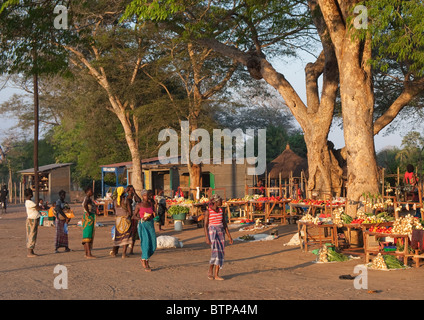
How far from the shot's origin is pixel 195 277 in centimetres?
1093

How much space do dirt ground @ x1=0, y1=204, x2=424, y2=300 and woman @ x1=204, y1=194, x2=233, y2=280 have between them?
0.32 meters

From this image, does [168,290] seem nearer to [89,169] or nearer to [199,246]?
[199,246]

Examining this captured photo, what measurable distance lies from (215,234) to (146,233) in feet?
6.14

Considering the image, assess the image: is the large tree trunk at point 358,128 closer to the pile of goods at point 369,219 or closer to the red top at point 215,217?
the pile of goods at point 369,219

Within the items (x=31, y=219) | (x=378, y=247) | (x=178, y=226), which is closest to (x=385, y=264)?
(x=378, y=247)

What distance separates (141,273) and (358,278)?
4.10 metres

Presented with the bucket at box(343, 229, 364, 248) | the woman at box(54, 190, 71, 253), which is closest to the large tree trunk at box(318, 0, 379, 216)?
the bucket at box(343, 229, 364, 248)

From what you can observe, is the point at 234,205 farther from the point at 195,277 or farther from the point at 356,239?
the point at 195,277

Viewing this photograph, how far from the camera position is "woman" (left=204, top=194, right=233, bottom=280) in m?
10.4

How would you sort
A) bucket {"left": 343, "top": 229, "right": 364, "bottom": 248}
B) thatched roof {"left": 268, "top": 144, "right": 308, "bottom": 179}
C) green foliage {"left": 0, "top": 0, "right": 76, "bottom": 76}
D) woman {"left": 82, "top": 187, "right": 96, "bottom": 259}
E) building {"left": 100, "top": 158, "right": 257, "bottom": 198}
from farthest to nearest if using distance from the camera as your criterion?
building {"left": 100, "top": 158, "right": 257, "bottom": 198}
thatched roof {"left": 268, "top": 144, "right": 308, "bottom": 179}
green foliage {"left": 0, "top": 0, "right": 76, "bottom": 76}
bucket {"left": 343, "top": 229, "right": 364, "bottom": 248}
woman {"left": 82, "top": 187, "right": 96, "bottom": 259}

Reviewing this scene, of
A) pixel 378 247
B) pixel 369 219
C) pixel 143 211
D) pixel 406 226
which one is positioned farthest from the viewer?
pixel 369 219

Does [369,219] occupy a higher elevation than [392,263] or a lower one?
higher

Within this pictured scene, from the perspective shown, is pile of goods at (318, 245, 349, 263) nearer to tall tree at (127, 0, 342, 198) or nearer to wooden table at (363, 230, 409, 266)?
wooden table at (363, 230, 409, 266)

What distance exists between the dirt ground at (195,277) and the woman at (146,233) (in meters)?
0.30
